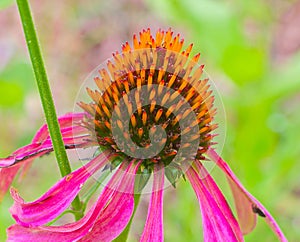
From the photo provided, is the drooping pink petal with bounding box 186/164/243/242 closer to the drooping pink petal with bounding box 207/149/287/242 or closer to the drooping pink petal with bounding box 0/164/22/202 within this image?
the drooping pink petal with bounding box 207/149/287/242

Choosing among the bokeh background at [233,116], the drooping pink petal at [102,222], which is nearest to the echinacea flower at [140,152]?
the drooping pink petal at [102,222]

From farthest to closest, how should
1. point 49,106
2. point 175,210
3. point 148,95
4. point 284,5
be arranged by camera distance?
point 284,5, point 175,210, point 148,95, point 49,106

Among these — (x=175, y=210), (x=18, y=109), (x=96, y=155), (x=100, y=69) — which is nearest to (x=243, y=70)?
(x=175, y=210)

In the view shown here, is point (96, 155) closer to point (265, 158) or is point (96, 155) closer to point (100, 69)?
point (100, 69)

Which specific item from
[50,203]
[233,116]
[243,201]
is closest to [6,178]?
[50,203]

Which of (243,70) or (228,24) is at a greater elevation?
(228,24)

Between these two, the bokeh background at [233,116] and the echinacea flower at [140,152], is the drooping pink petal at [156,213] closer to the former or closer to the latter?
the echinacea flower at [140,152]

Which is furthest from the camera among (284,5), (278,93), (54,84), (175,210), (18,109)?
(284,5)
